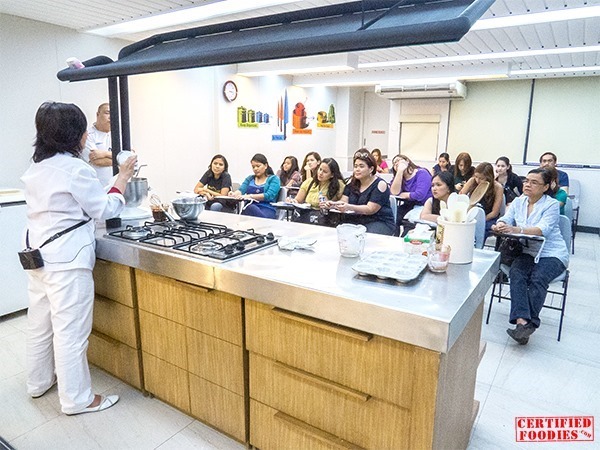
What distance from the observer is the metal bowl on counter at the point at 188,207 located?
7.80 ft

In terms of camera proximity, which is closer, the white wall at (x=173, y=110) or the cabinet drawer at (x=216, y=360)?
the cabinet drawer at (x=216, y=360)

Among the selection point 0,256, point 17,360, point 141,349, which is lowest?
point 17,360

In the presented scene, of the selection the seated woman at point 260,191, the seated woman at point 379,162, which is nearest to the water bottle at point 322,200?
the seated woman at point 260,191

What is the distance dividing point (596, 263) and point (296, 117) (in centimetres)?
489

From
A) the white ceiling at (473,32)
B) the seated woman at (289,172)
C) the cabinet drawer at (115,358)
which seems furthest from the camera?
the seated woman at (289,172)

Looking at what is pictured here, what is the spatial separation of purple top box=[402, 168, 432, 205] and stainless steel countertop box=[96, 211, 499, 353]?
9.85 feet

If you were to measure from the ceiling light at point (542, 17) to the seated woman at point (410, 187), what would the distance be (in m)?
1.81

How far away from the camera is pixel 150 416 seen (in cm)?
205

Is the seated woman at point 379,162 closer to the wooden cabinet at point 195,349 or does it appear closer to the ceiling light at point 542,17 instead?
the ceiling light at point 542,17

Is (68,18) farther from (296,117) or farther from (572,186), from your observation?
(572,186)

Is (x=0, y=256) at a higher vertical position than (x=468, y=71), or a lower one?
lower

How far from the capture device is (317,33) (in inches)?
58.2

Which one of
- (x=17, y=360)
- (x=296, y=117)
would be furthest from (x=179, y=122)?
(x=17, y=360)

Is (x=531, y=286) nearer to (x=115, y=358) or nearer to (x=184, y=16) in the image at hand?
(x=115, y=358)
